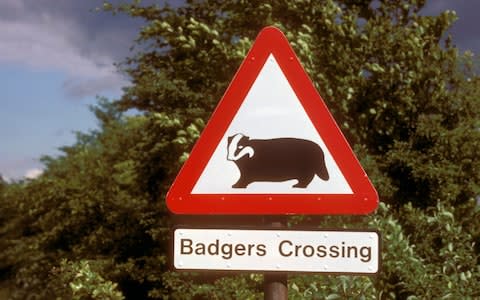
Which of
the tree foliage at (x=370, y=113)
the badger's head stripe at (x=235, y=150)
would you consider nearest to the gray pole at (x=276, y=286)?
the badger's head stripe at (x=235, y=150)

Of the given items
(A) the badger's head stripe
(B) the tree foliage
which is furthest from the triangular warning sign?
(B) the tree foliage

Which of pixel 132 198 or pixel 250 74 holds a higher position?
pixel 132 198

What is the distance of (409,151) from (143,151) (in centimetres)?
792

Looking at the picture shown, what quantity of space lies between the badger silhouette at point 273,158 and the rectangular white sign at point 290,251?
8.5 inches

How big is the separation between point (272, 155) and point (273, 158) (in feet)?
0.05

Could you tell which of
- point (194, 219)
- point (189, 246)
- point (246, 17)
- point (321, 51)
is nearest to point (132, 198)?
point (194, 219)

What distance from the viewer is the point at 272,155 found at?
316cm

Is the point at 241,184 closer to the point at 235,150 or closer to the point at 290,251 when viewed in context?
the point at 235,150

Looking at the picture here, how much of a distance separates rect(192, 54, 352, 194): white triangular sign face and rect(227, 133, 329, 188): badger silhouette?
0.02m

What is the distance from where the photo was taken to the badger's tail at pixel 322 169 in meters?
3.11

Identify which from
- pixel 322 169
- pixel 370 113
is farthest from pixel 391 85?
pixel 322 169

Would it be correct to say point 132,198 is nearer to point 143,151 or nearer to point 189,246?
point 143,151

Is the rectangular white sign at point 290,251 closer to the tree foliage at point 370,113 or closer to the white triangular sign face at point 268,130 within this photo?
the white triangular sign face at point 268,130

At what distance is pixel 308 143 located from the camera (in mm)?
3164
